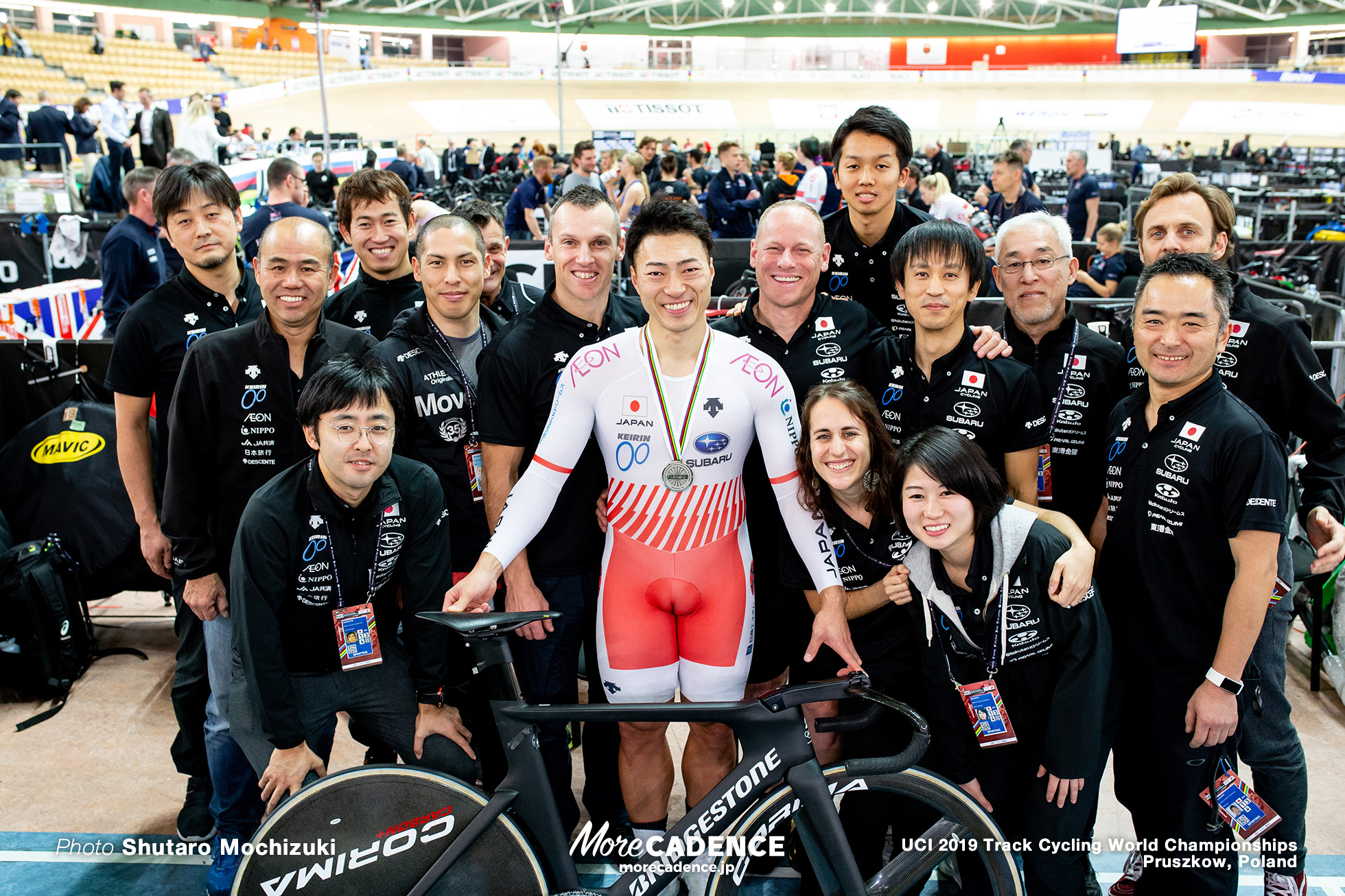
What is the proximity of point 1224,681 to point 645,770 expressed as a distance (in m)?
1.66

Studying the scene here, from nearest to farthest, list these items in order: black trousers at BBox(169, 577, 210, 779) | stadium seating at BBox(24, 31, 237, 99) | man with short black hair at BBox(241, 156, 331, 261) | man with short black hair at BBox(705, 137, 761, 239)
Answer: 1. black trousers at BBox(169, 577, 210, 779)
2. man with short black hair at BBox(241, 156, 331, 261)
3. man with short black hair at BBox(705, 137, 761, 239)
4. stadium seating at BBox(24, 31, 237, 99)

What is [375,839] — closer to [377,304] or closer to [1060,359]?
[377,304]

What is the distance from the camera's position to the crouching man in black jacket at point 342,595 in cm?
244

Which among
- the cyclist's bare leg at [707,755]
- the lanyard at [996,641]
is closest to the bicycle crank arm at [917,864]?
the lanyard at [996,641]

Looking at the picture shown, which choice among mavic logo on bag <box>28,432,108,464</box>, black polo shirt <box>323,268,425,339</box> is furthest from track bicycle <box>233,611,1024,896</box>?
mavic logo on bag <box>28,432,108,464</box>

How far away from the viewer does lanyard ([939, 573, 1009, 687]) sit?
2270 mm

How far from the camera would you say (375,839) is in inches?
89.7

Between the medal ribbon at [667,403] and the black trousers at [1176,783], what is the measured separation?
1448 mm

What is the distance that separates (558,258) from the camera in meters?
2.82

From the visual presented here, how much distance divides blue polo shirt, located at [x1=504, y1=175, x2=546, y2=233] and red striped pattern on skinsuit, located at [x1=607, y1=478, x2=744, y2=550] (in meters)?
7.70

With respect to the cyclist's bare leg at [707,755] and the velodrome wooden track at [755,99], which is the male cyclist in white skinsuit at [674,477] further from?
the velodrome wooden track at [755,99]

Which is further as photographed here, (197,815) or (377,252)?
(377,252)

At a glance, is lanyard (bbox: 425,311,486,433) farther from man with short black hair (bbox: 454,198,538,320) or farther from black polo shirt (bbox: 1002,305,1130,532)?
black polo shirt (bbox: 1002,305,1130,532)

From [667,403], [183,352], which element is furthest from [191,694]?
[667,403]
